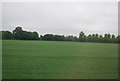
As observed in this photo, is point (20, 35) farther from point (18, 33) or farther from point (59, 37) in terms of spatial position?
point (59, 37)

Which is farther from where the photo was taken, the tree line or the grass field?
the tree line

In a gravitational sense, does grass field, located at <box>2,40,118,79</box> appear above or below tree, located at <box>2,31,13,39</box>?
below

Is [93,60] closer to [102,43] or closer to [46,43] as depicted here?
[102,43]

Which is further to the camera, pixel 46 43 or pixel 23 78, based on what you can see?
pixel 46 43

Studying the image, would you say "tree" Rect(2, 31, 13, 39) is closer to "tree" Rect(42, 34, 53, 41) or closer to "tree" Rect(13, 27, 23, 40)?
"tree" Rect(13, 27, 23, 40)

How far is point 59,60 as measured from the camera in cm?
221

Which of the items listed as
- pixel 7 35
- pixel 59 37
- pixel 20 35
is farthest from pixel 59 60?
pixel 7 35

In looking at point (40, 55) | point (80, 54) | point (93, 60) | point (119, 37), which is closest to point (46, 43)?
point (40, 55)

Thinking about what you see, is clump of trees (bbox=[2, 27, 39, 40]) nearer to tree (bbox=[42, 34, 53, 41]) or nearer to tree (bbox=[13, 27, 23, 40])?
tree (bbox=[13, 27, 23, 40])

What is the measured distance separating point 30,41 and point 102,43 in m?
1.16

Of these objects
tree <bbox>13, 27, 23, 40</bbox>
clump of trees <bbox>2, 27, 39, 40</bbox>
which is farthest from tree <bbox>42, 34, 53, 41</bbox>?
tree <bbox>13, 27, 23, 40</bbox>

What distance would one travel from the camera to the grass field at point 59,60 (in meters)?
2.04

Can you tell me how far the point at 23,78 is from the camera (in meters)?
1.95

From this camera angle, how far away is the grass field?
2.04 meters
